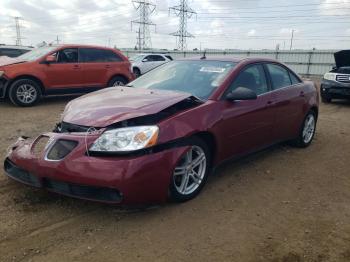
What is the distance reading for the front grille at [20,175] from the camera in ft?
11.9

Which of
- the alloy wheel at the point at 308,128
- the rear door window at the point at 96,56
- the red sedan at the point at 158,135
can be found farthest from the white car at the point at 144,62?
the red sedan at the point at 158,135

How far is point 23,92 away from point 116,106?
22.0 feet

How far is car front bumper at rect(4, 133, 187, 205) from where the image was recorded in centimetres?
331

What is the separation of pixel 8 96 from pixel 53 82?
116 centimetres

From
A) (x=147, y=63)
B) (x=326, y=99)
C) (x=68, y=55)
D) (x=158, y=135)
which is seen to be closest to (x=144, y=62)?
(x=147, y=63)

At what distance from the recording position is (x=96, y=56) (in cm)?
1098

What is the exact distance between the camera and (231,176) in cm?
487

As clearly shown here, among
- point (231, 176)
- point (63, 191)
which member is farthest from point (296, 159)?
point (63, 191)

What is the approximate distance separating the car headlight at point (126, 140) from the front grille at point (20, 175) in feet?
2.33

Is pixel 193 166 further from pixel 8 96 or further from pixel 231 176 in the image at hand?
pixel 8 96

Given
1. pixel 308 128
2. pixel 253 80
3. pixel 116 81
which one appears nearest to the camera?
pixel 253 80

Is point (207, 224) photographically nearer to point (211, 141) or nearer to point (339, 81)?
point (211, 141)

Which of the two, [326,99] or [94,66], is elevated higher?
[94,66]

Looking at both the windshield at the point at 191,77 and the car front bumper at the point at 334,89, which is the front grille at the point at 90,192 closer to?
the windshield at the point at 191,77
